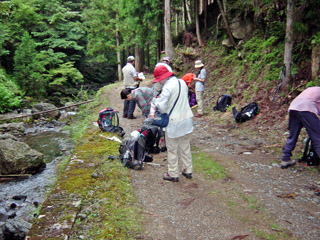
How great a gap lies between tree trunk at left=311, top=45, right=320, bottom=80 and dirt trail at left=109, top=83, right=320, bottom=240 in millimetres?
3192

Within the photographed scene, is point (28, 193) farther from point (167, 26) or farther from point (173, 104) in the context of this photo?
point (167, 26)

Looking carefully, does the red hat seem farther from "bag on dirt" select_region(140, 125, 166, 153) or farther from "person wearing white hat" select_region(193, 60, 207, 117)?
"person wearing white hat" select_region(193, 60, 207, 117)

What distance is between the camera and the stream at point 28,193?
15.6 feet

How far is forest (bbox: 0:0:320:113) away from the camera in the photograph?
9.38 m

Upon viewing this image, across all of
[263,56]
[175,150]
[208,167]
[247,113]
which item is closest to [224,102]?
[247,113]

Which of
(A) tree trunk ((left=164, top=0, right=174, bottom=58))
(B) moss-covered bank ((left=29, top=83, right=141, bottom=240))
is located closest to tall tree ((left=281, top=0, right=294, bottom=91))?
(B) moss-covered bank ((left=29, top=83, right=141, bottom=240))

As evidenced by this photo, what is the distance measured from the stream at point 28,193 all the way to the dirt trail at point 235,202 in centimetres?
203

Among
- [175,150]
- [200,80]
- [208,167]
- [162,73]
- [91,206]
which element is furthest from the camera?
[200,80]

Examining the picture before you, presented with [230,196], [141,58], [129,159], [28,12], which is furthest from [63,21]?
[230,196]

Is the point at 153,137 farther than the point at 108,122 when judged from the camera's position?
No

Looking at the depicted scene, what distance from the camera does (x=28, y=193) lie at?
22.0 ft

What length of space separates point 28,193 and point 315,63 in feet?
27.4

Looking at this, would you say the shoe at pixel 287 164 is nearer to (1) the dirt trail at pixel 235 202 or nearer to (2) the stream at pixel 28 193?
(1) the dirt trail at pixel 235 202

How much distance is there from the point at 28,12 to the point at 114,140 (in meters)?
23.5
